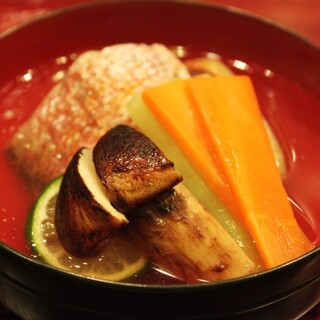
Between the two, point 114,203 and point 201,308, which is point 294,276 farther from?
point 114,203

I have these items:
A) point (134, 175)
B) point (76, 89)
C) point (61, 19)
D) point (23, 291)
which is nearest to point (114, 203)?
point (134, 175)

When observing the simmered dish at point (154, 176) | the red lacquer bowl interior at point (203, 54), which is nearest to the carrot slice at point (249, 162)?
the simmered dish at point (154, 176)

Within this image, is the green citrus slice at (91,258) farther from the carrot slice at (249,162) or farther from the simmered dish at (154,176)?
the carrot slice at (249,162)

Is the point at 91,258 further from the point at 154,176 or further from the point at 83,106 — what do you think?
the point at 83,106

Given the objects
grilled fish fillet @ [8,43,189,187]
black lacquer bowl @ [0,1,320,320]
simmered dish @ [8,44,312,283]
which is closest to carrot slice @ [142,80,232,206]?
simmered dish @ [8,44,312,283]

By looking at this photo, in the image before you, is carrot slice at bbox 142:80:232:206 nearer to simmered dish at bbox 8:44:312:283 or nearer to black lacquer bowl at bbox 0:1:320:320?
simmered dish at bbox 8:44:312:283

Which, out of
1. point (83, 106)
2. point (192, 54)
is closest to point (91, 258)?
point (83, 106)
